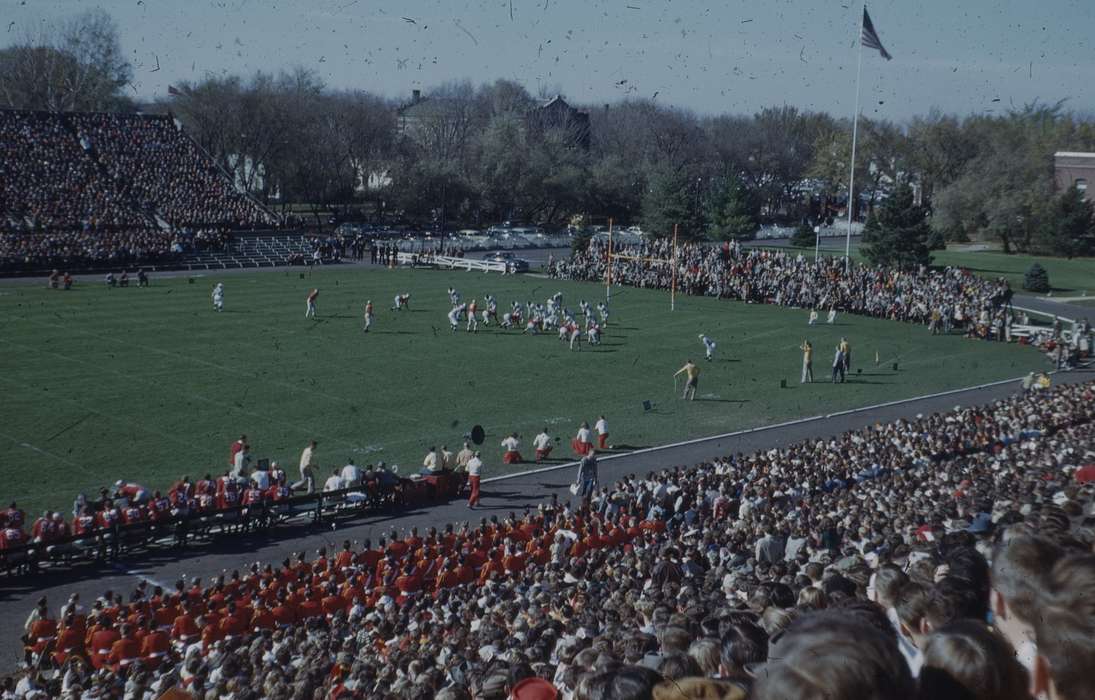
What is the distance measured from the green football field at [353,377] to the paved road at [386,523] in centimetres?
119

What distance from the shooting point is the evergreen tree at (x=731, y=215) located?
81312 mm

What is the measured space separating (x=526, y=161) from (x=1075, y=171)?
151 feet

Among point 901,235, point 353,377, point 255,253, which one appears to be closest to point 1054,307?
point 901,235

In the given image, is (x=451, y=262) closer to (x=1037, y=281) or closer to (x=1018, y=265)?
(x=1037, y=281)

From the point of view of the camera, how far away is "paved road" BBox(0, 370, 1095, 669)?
16.8 m

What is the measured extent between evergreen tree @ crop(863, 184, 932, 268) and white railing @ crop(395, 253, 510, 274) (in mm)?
21561

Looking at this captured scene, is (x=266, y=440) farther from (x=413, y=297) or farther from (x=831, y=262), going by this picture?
(x=831, y=262)

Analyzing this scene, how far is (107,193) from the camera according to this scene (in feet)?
225

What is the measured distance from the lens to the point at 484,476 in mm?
23953

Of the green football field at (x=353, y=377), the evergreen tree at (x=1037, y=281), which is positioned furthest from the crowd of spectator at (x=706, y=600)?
the evergreen tree at (x=1037, y=281)

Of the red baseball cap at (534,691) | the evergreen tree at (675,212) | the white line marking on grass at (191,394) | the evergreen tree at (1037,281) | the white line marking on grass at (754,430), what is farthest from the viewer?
the evergreen tree at (675,212)

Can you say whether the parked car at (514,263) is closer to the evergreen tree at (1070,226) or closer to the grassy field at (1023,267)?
the grassy field at (1023,267)

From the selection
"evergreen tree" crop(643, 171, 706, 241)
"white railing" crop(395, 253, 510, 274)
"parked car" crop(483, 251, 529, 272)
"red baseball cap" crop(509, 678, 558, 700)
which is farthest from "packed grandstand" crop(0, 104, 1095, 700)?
"evergreen tree" crop(643, 171, 706, 241)

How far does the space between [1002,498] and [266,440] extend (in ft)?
56.7
